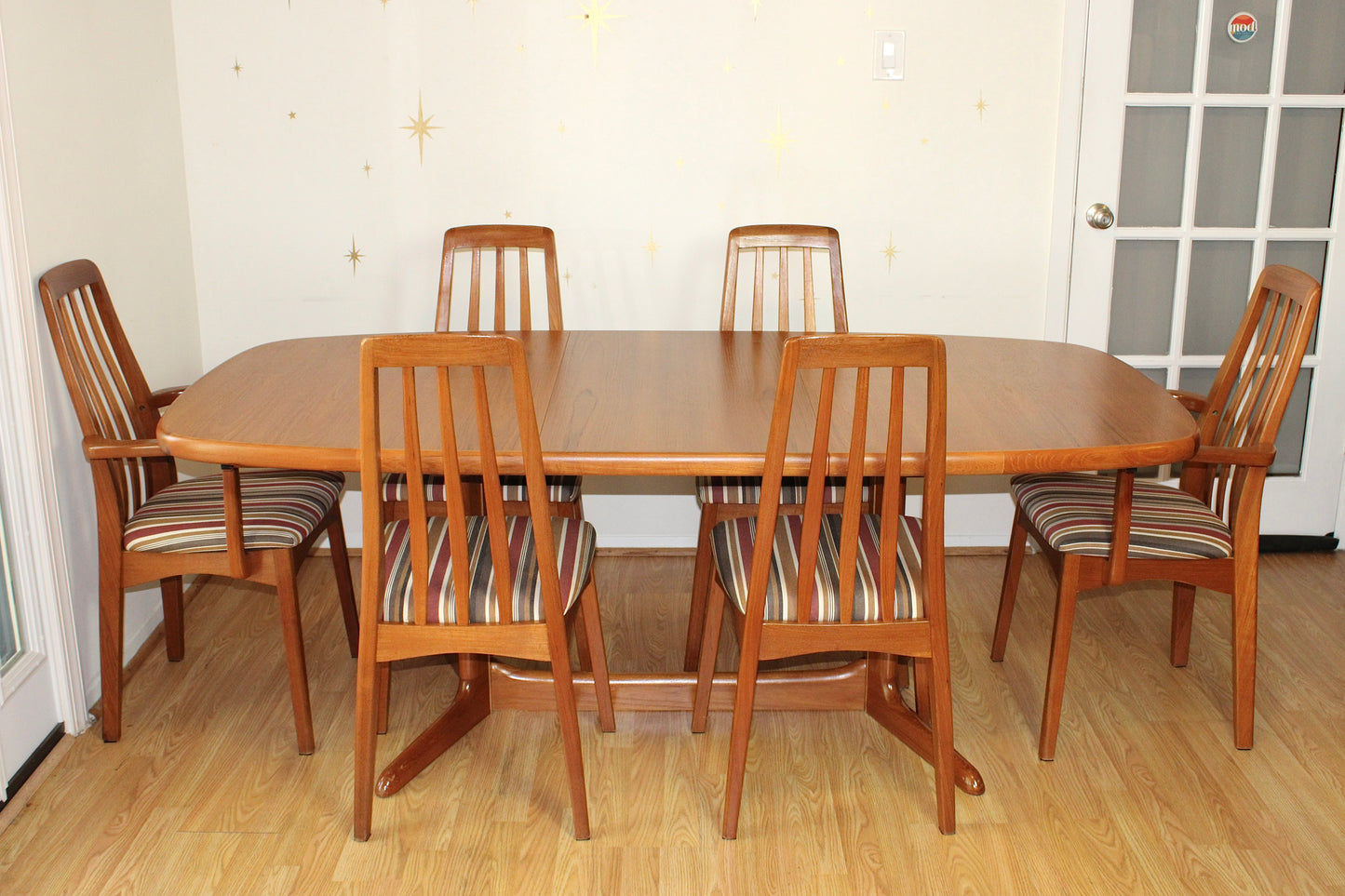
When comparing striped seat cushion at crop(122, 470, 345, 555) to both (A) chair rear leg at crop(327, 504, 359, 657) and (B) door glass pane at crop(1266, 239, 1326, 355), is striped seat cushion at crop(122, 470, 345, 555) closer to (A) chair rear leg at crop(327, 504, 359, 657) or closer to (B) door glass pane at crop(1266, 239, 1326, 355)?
(A) chair rear leg at crop(327, 504, 359, 657)

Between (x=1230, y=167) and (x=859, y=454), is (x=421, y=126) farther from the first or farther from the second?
(x=1230, y=167)

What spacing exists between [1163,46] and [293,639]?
8.50 feet

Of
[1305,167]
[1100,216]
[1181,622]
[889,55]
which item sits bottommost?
[1181,622]

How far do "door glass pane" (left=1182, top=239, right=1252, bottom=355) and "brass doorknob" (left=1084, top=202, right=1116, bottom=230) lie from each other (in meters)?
0.25

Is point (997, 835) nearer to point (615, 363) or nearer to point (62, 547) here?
point (615, 363)

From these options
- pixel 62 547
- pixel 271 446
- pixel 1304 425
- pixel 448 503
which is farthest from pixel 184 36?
pixel 1304 425

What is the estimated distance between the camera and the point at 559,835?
2.01 m

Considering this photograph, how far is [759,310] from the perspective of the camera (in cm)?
287

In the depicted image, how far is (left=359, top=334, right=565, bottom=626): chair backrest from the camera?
1651 mm

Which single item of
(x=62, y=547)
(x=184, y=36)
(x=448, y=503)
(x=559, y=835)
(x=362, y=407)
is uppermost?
(x=184, y=36)

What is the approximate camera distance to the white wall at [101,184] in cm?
228

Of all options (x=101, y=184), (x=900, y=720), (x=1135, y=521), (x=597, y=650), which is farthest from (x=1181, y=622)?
(x=101, y=184)

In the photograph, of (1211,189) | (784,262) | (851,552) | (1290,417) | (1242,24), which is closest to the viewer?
(851,552)

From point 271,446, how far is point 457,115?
146cm
